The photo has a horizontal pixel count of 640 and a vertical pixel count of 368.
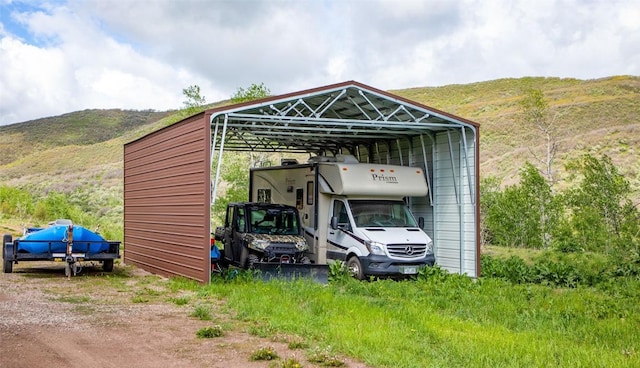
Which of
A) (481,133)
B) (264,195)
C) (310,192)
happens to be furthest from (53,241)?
(481,133)

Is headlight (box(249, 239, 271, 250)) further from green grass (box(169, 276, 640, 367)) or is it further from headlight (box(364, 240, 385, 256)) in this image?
headlight (box(364, 240, 385, 256))

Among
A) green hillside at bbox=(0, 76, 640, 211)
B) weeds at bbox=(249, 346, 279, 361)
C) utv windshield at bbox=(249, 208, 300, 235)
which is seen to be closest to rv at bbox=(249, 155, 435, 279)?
utv windshield at bbox=(249, 208, 300, 235)

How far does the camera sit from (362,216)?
1568cm

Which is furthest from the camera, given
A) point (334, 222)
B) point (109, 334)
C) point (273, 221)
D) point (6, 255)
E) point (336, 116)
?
point (336, 116)

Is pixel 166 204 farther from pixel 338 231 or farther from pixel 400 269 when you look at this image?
pixel 400 269

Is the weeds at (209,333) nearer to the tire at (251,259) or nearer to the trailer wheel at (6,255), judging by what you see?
the tire at (251,259)

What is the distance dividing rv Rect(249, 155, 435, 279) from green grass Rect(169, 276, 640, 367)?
1.22 m

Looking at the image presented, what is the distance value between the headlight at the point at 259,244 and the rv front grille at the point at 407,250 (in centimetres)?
273

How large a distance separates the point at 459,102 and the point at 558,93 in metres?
11.9

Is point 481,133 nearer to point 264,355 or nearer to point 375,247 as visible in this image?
point 375,247

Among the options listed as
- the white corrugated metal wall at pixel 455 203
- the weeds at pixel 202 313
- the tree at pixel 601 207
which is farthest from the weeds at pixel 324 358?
the tree at pixel 601 207

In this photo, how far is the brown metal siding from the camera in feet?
45.0

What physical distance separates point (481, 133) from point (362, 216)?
145ft


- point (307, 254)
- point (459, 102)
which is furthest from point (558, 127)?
point (307, 254)
